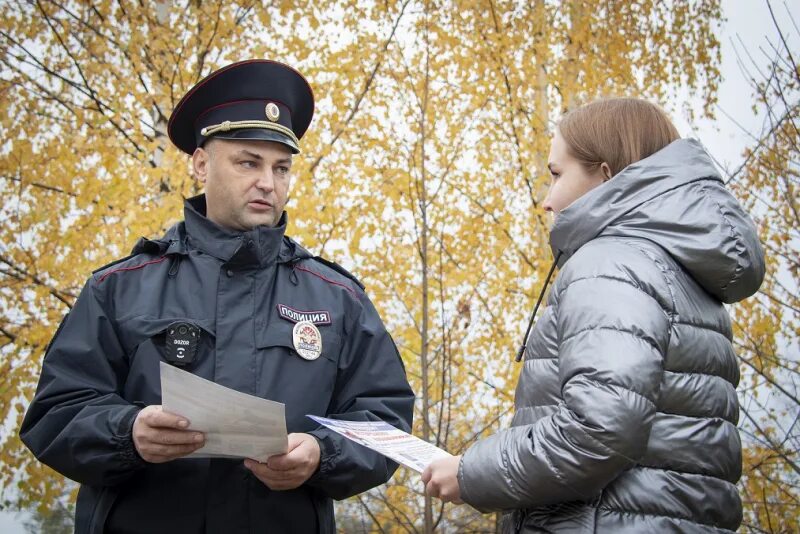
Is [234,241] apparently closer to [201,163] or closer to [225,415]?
[201,163]

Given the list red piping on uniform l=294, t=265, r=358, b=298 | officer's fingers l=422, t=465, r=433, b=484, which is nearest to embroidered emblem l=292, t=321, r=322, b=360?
red piping on uniform l=294, t=265, r=358, b=298

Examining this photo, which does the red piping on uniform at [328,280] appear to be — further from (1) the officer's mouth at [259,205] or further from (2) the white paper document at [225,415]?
(2) the white paper document at [225,415]

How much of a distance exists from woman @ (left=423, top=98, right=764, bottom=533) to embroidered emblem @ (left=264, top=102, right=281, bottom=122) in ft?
3.84

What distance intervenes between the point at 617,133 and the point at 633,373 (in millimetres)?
647

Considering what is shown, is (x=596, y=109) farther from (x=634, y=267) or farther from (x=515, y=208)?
(x=515, y=208)

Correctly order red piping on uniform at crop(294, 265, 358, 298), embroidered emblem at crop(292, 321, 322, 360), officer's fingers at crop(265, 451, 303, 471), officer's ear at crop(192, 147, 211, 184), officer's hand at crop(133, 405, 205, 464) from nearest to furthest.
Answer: officer's hand at crop(133, 405, 205, 464), officer's fingers at crop(265, 451, 303, 471), embroidered emblem at crop(292, 321, 322, 360), red piping on uniform at crop(294, 265, 358, 298), officer's ear at crop(192, 147, 211, 184)

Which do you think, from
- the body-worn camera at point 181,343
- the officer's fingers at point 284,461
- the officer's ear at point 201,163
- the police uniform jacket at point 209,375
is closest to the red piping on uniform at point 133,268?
the police uniform jacket at point 209,375

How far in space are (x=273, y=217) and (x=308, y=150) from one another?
2.75 m

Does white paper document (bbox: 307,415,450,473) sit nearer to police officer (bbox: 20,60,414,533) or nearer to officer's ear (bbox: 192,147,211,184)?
police officer (bbox: 20,60,414,533)

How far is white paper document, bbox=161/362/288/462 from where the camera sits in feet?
5.13

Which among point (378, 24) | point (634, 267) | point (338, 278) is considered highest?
point (378, 24)

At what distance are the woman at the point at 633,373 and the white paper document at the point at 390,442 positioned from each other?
0.07 metres

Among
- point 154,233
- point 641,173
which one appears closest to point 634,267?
point 641,173

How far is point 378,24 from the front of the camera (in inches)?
211
